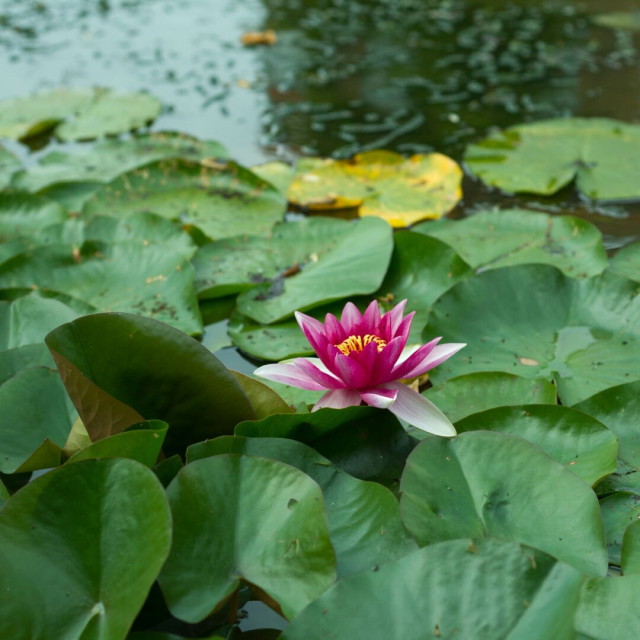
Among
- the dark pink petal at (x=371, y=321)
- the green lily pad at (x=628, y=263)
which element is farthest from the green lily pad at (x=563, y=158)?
the dark pink petal at (x=371, y=321)

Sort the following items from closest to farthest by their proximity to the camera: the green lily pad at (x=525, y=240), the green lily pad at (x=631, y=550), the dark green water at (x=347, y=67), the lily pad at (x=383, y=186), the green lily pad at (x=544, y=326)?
the green lily pad at (x=631, y=550) → the green lily pad at (x=544, y=326) → the green lily pad at (x=525, y=240) → the lily pad at (x=383, y=186) → the dark green water at (x=347, y=67)

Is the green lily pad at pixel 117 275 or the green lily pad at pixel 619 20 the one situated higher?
the green lily pad at pixel 117 275

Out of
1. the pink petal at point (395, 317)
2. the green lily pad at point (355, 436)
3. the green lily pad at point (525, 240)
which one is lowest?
the green lily pad at point (525, 240)

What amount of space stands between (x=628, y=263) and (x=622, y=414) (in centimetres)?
57

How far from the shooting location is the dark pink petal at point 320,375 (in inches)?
43.5

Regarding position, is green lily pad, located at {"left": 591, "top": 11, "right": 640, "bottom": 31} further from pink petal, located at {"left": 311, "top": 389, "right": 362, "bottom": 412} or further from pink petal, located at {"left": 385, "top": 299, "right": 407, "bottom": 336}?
pink petal, located at {"left": 311, "top": 389, "right": 362, "bottom": 412}

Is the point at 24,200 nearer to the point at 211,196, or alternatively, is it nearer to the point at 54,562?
the point at 211,196

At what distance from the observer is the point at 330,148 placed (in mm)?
2668

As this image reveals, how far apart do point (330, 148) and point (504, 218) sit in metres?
1.00

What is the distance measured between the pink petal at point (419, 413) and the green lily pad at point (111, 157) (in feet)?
5.03

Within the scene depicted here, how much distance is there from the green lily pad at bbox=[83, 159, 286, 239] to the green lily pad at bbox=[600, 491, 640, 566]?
126 cm

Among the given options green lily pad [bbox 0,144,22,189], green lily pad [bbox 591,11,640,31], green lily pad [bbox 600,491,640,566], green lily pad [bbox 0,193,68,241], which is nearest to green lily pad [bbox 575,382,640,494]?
green lily pad [bbox 600,491,640,566]

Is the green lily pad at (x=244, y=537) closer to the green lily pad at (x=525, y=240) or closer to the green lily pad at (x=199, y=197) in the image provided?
the green lily pad at (x=525, y=240)

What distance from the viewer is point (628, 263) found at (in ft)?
5.36
